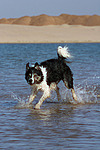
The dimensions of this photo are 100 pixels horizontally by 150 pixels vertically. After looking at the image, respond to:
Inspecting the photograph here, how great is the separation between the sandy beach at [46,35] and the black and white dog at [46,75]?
52960 millimetres

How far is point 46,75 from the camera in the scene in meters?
8.52

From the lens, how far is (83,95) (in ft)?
33.2

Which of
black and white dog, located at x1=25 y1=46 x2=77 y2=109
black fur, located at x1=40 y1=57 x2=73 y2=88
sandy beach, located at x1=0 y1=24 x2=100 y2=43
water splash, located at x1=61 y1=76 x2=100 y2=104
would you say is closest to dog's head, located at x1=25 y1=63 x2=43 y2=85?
black and white dog, located at x1=25 y1=46 x2=77 y2=109

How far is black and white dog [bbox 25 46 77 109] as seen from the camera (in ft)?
26.9

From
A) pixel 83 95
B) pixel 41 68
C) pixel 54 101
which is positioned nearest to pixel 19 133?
pixel 41 68

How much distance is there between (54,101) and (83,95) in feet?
2.99

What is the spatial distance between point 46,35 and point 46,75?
203 feet

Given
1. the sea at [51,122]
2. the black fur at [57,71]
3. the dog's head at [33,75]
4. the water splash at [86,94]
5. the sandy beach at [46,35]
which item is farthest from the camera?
the sandy beach at [46,35]

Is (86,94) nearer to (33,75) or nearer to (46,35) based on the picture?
(33,75)

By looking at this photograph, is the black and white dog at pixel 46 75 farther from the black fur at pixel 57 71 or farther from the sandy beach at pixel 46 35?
the sandy beach at pixel 46 35

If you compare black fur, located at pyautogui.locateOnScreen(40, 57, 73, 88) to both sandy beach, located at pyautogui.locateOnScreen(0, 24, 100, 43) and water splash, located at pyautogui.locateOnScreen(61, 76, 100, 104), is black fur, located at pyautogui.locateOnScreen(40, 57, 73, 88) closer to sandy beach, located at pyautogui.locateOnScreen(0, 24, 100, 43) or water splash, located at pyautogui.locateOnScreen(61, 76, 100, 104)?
water splash, located at pyautogui.locateOnScreen(61, 76, 100, 104)

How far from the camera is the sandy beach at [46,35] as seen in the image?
210ft

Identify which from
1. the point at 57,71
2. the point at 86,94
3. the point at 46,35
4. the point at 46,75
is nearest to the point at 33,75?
the point at 46,75

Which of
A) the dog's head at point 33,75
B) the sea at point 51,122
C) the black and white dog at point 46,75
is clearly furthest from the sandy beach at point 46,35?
the dog's head at point 33,75
